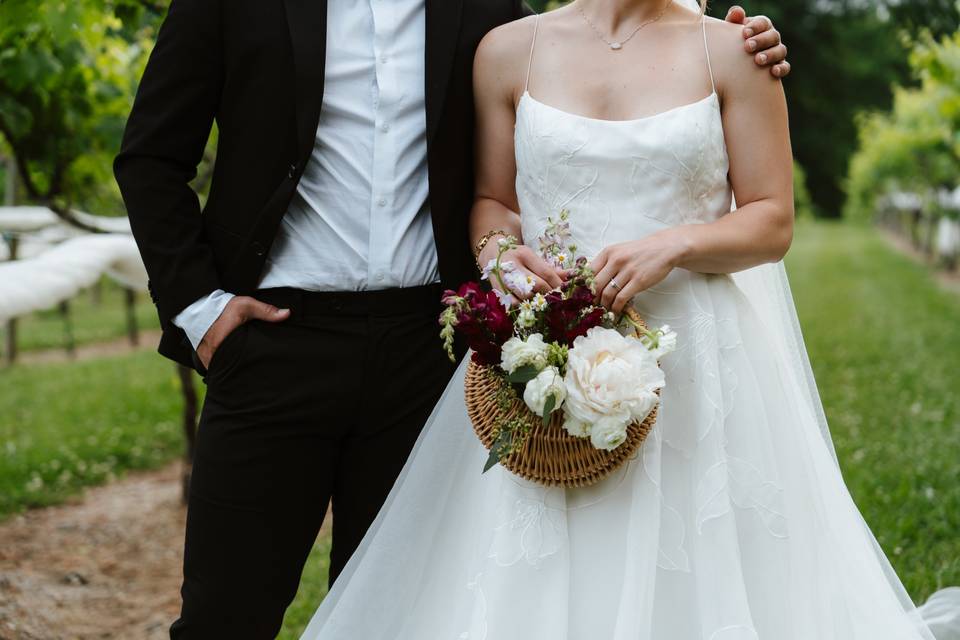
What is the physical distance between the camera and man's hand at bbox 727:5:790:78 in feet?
7.64

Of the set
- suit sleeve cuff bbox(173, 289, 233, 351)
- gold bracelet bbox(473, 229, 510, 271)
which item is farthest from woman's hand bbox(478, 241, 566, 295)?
suit sleeve cuff bbox(173, 289, 233, 351)

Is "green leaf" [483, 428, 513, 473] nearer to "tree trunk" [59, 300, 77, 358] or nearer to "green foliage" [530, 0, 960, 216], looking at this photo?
"tree trunk" [59, 300, 77, 358]

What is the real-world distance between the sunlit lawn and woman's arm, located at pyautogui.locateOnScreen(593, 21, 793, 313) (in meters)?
2.36

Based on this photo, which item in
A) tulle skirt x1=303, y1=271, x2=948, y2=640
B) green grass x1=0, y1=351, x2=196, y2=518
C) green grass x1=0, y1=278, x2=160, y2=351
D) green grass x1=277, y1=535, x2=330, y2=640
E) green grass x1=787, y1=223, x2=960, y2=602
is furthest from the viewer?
green grass x1=0, y1=278, x2=160, y2=351

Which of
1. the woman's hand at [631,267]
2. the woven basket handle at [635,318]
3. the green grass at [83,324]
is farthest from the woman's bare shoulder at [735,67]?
the green grass at [83,324]

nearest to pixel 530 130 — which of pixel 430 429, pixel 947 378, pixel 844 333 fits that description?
pixel 430 429

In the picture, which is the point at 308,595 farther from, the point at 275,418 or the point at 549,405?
the point at 549,405

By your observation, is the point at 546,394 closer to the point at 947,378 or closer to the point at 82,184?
the point at 82,184

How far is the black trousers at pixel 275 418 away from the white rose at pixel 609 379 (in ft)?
2.32

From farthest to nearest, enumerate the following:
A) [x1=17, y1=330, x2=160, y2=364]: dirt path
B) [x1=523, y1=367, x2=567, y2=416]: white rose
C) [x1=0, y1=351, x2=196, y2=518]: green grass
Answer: [x1=17, y1=330, x2=160, y2=364]: dirt path
[x1=0, y1=351, x2=196, y2=518]: green grass
[x1=523, y1=367, x2=567, y2=416]: white rose

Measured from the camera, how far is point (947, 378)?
9102 millimetres

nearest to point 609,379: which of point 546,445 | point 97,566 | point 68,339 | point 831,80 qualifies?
point 546,445

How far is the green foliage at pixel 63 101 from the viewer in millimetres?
4949

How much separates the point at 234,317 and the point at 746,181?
133 cm
